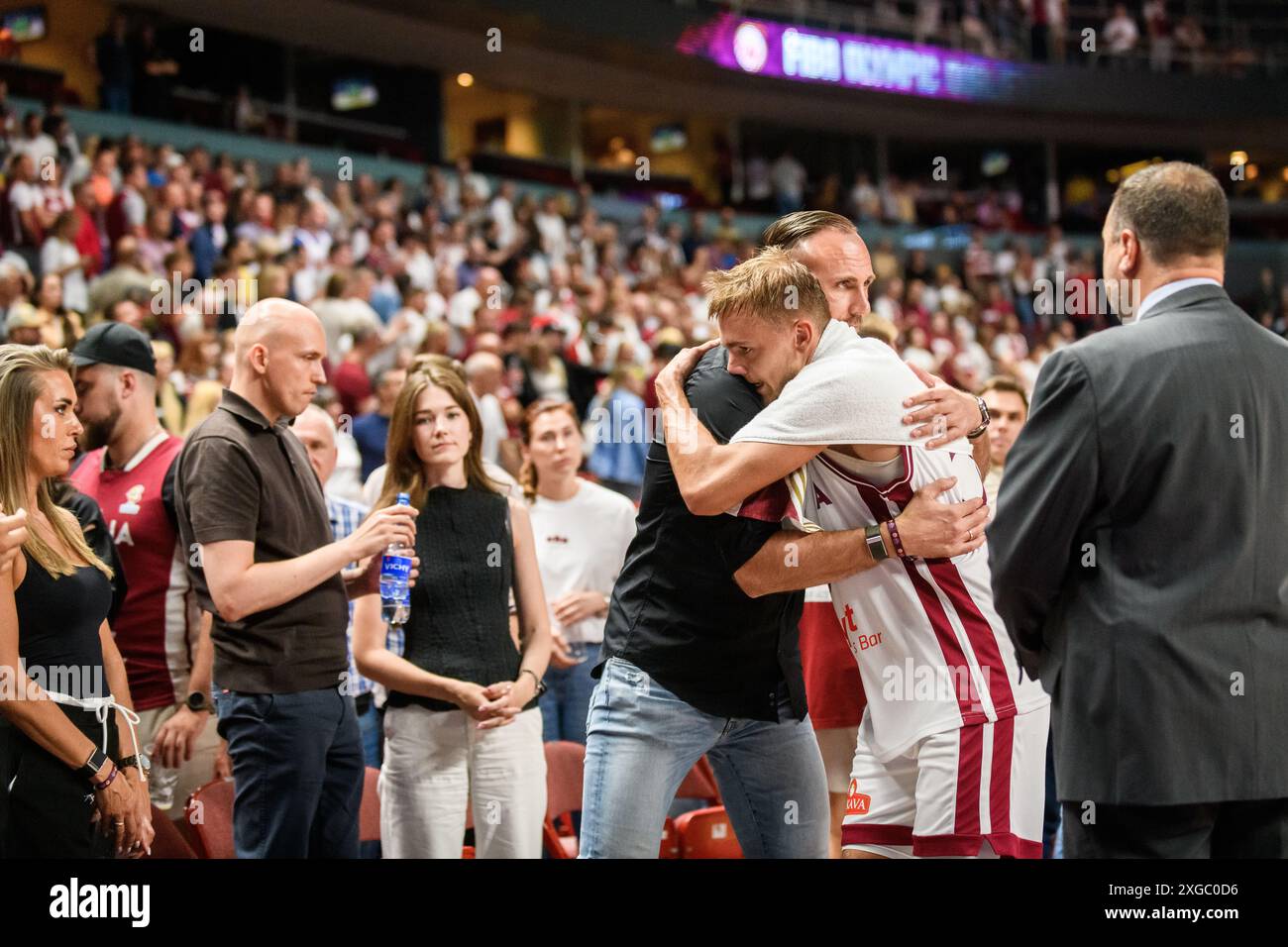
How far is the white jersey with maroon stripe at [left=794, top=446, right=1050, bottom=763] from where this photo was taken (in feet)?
9.05

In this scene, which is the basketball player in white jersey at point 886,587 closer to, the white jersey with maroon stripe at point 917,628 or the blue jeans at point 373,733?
the white jersey with maroon stripe at point 917,628

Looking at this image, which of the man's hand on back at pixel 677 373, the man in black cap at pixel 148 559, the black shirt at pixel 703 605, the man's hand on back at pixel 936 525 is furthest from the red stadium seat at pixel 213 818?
the man's hand on back at pixel 936 525

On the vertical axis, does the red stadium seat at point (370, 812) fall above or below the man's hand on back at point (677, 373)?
below

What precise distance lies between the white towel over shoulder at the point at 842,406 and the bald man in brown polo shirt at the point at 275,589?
1.12 m

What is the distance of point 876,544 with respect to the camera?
2.71m

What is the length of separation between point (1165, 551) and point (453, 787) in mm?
2091

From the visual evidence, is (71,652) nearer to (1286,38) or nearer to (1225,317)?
(1225,317)

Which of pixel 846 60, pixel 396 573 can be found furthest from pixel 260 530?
pixel 846 60

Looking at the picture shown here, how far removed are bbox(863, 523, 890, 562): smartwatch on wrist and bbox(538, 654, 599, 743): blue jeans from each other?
2.41 m

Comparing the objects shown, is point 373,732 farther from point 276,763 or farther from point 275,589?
point 275,589

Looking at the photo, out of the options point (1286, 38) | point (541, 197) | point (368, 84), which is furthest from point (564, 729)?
point (1286, 38)

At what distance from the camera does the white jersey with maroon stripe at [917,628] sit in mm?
2760

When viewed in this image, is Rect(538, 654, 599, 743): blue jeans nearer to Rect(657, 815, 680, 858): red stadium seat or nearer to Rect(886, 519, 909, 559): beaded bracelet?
Rect(657, 815, 680, 858): red stadium seat

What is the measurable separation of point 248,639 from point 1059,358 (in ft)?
6.69
